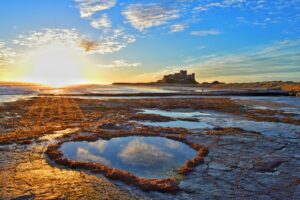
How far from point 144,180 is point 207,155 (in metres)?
3.58

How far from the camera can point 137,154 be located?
974 centimetres

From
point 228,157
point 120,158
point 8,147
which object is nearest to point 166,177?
point 120,158

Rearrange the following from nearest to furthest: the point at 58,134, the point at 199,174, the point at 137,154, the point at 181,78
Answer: the point at 199,174 < the point at 137,154 < the point at 58,134 < the point at 181,78

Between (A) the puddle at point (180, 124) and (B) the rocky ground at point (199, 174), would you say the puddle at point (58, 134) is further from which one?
(A) the puddle at point (180, 124)

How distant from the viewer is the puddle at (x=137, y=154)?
26.9ft

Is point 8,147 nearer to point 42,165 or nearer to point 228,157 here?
point 42,165

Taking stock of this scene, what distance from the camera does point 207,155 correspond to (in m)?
9.78

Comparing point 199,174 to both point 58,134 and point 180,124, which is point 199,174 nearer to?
point 58,134

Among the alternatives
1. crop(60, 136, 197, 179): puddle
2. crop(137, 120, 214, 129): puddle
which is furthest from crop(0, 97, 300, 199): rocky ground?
crop(137, 120, 214, 129): puddle

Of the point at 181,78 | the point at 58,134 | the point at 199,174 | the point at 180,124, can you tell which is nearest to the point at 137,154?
the point at 199,174

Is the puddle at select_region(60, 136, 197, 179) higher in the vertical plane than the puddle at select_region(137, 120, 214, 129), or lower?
lower

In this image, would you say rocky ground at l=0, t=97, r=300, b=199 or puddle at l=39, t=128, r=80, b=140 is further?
puddle at l=39, t=128, r=80, b=140

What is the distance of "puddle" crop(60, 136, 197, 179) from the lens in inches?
323

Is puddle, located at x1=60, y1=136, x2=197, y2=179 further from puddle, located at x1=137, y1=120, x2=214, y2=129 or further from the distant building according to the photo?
the distant building
